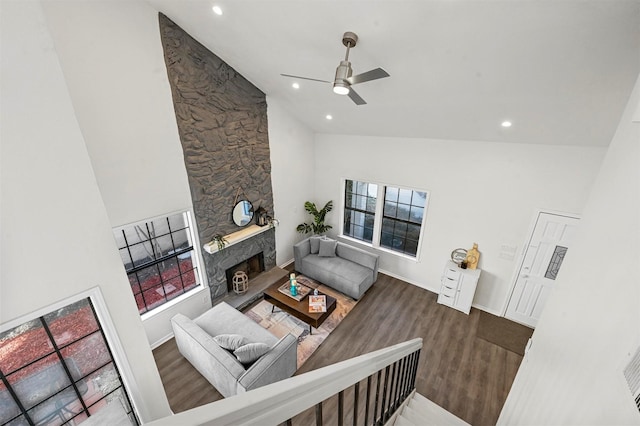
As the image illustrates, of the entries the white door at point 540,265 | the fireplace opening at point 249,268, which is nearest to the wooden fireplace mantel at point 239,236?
the fireplace opening at point 249,268

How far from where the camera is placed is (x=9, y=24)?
151 cm

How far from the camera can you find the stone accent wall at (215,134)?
3732 mm

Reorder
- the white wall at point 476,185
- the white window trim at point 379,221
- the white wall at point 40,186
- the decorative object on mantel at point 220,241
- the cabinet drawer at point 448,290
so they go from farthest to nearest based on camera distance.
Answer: the white window trim at point 379,221 < the cabinet drawer at point 448,290 < the decorative object on mantel at point 220,241 < the white wall at point 476,185 < the white wall at point 40,186

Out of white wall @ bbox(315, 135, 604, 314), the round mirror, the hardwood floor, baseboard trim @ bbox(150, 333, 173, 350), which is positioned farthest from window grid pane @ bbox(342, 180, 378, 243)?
baseboard trim @ bbox(150, 333, 173, 350)

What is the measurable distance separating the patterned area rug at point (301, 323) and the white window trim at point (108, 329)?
2014mm

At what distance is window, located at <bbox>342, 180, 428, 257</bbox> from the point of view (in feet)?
18.0

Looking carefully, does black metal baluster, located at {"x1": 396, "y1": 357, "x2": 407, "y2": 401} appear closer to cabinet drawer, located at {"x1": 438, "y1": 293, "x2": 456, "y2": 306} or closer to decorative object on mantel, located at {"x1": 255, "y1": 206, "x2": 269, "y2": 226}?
cabinet drawer, located at {"x1": 438, "y1": 293, "x2": 456, "y2": 306}

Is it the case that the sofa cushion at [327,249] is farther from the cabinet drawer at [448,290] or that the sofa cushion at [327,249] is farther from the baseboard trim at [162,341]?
the baseboard trim at [162,341]

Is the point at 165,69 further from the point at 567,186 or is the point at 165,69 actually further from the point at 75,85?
the point at 567,186

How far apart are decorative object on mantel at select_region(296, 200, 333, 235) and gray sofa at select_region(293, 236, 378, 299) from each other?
586 millimetres

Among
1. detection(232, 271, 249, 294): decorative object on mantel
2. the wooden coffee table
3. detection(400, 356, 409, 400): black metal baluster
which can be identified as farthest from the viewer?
detection(232, 271, 249, 294): decorative object on mantel

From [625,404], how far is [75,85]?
4528 millimetres

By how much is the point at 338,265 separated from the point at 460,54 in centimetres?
409

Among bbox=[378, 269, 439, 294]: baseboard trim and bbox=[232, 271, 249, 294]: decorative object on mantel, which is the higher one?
bbox=[232, 271, 249, 294]: decorative object on mantel
